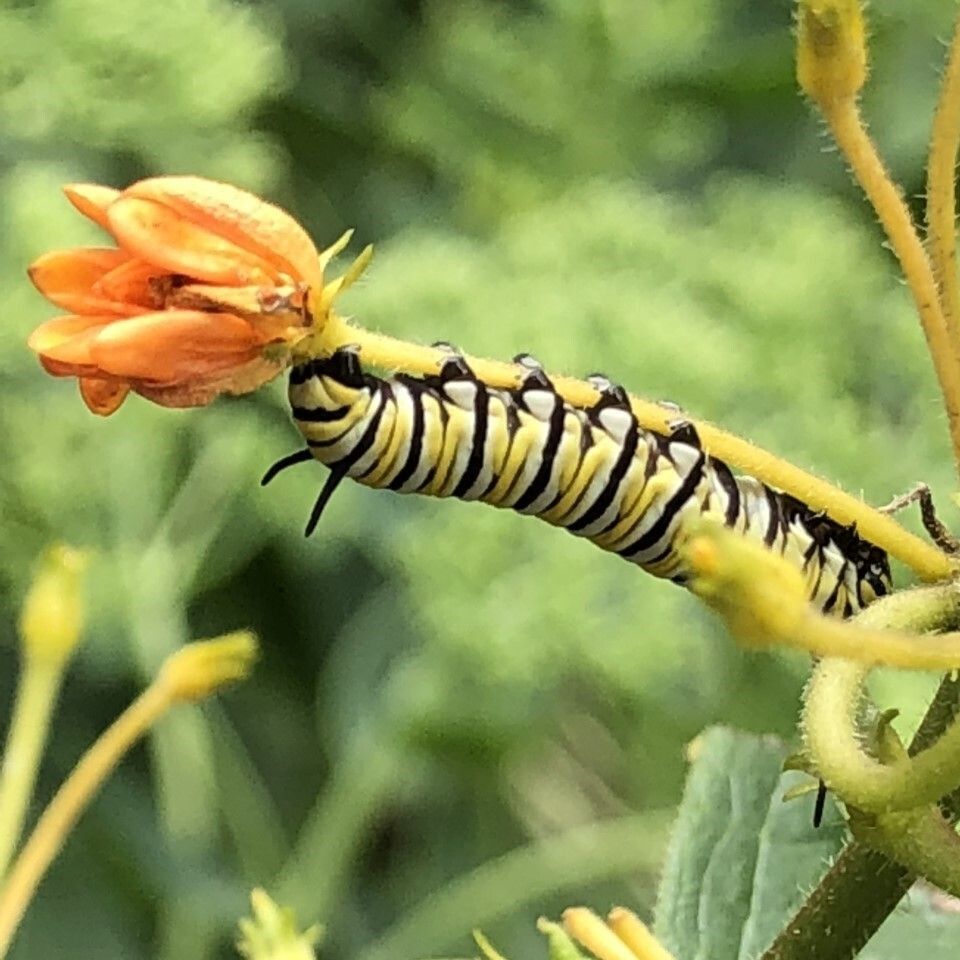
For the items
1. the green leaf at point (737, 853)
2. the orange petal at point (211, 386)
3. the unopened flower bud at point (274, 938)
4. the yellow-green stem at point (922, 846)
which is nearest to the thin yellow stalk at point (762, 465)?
the orange petal at point (211, 386)

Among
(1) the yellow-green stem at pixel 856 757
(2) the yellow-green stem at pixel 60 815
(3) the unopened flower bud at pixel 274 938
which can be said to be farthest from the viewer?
(2) the yellow-green stem at pixel 60 815

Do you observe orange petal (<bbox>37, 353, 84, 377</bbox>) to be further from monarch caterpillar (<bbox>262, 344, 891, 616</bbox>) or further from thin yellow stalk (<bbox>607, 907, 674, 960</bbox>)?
thin yellow stalk (<bbox>607, 907, 674, 960</bbox>)

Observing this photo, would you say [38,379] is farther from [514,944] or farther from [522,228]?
[514,944]

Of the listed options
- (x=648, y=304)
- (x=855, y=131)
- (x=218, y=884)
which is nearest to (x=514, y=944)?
(x=218, y=884)

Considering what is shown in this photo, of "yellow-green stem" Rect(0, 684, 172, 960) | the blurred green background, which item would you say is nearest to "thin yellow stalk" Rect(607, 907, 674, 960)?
"yellow-green stem" Rect(0, 684, 172, 960)

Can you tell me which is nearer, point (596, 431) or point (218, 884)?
point (596, 431)

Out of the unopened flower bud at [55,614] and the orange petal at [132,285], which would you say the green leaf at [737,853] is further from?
the orange petal at [132,285]
